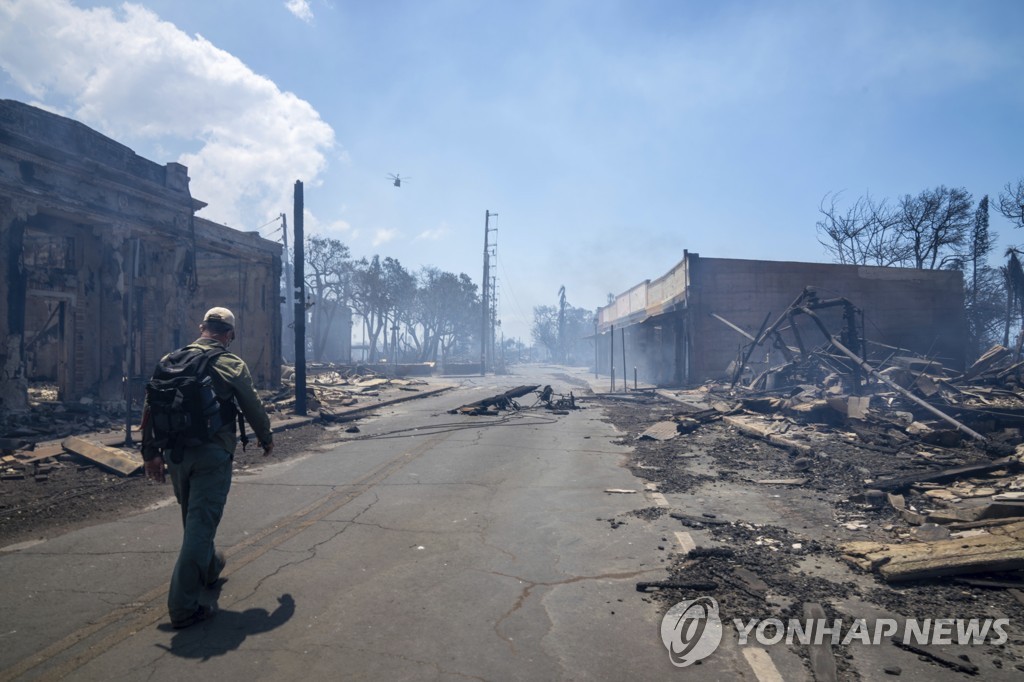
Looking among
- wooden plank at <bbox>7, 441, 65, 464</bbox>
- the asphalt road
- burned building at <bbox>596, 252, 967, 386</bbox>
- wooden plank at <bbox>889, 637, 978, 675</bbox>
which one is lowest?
the asphalt road

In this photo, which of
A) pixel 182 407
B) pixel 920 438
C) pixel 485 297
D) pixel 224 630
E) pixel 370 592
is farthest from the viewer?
pixel 485 297

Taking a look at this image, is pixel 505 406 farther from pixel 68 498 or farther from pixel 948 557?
pixel 948 557

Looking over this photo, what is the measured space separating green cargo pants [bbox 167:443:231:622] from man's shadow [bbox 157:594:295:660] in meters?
0.17

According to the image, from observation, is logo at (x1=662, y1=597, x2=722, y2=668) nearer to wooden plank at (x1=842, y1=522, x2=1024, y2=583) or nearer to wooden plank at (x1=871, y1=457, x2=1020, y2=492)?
wooden plank at (x1=842, y1=522, x2=1024, y2=583)

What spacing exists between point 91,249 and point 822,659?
1952 centimetres

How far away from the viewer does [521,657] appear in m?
3.20

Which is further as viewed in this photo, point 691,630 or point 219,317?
point 219,317

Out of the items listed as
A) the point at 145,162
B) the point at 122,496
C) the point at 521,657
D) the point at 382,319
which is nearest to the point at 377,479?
the point at 122,496

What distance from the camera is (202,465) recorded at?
392 centimetres

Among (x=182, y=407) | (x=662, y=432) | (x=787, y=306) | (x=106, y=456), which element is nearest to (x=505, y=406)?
(x=662, y=432)

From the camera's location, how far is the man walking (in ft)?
12.0

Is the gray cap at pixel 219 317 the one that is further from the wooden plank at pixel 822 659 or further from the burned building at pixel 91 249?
the burned building at pixel 91 249

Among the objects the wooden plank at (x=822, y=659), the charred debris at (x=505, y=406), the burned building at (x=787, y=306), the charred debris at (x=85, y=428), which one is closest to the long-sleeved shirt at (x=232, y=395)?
the wooden plank at (x=822, y=659)

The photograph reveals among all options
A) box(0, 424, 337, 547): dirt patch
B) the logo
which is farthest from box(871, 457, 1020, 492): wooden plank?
box(0, 424, 337, 547): dirt patch
